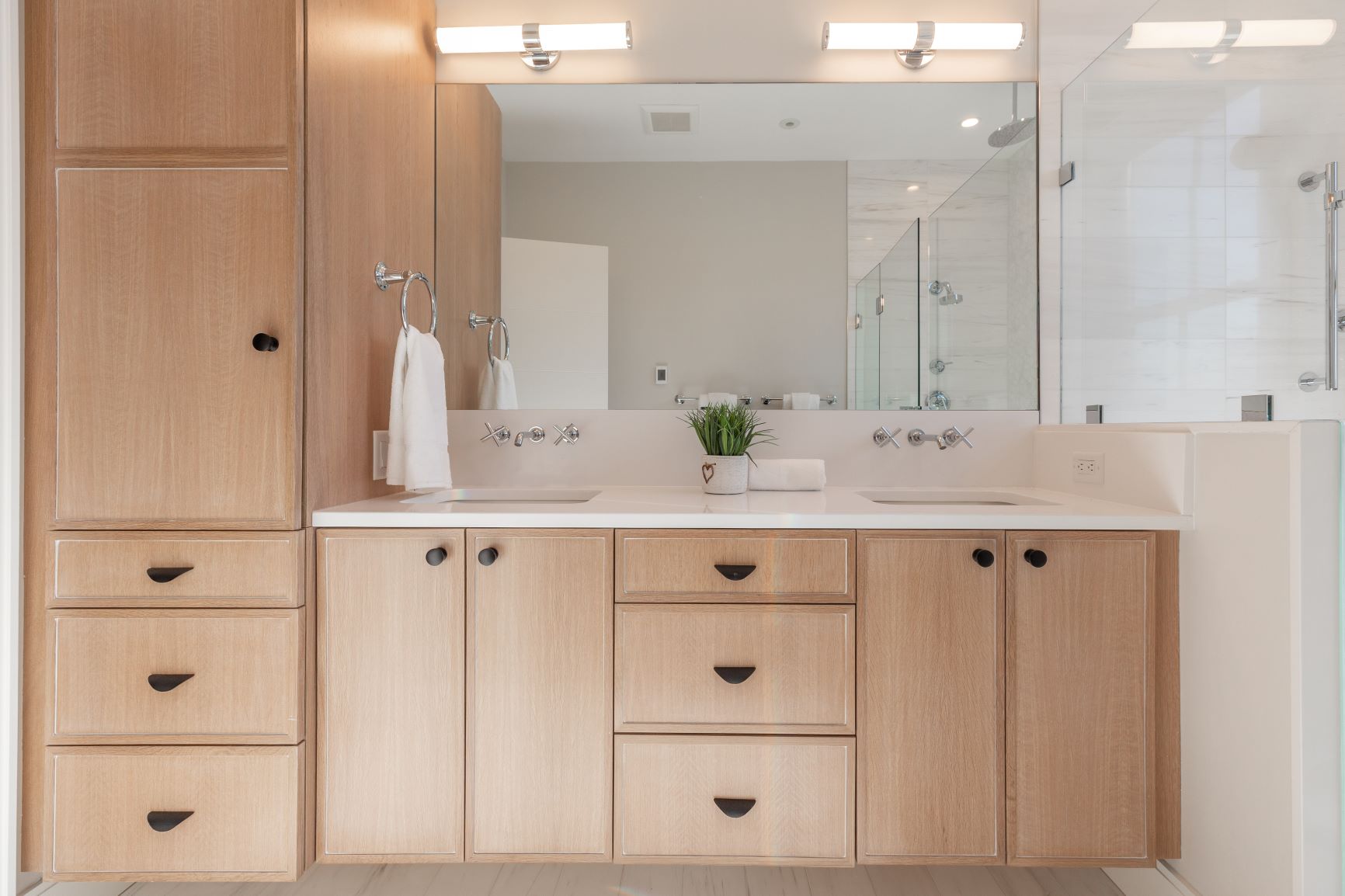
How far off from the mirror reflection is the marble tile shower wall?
0.46 feet

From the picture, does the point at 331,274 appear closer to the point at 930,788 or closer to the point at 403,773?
the point at 403,773

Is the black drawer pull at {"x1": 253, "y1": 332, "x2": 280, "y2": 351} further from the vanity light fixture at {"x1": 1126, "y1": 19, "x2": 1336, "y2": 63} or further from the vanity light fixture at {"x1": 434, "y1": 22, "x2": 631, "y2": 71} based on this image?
the vanity light fixture at {"x1": 1126, "y1": 19, "x2": 1336, "y2": 63}

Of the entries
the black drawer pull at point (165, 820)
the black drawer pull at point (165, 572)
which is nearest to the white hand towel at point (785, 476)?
the black drawer pull at point (165, 572)

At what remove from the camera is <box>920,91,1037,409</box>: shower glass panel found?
72.4 inches

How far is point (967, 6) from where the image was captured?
1.86 meters

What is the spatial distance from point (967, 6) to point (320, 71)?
167 cm

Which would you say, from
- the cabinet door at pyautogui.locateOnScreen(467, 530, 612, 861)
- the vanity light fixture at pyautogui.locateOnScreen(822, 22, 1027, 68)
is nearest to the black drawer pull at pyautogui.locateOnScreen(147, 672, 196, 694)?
the cabinet door at pyautogui.locateOnScreen(467, 530, 612, 861)

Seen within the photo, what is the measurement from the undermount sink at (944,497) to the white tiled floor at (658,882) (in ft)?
2.73

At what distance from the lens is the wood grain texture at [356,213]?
1297 millimetres

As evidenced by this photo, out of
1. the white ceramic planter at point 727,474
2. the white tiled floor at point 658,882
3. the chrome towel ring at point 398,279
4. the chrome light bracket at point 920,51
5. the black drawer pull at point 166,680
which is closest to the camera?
the black drawer pull at point 166,680

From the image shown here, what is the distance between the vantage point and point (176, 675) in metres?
1.22

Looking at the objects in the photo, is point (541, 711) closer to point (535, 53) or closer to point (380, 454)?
point (380, 454)

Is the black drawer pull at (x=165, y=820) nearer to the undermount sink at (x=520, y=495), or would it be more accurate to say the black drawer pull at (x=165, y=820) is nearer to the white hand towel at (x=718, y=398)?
the undermount sink at (x=520, y=495)

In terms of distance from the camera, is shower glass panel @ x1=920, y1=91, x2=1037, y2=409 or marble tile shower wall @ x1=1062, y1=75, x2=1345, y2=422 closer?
marble tile shower wall @ x1=1062, y1=75, x2=1345, y2=422
